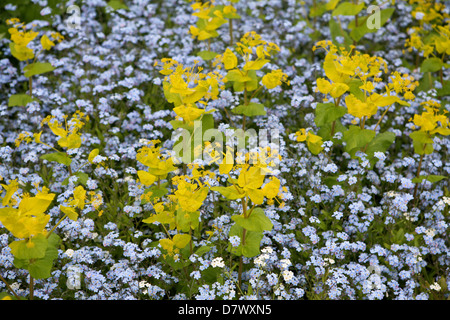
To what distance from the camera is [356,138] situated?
13.4ft

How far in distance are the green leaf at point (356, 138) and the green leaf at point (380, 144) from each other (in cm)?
12

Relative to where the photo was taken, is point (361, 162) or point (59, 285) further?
point (361, 162)

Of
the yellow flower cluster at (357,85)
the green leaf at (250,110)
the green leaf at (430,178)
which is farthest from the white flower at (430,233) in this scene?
the green leaf at (250,110)

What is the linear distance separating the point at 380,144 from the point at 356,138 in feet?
0.89

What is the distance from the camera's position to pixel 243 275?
3596mm

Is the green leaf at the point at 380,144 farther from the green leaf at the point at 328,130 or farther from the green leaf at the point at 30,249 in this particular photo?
the green leaf at the point at 30,249

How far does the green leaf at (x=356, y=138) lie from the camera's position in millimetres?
4043

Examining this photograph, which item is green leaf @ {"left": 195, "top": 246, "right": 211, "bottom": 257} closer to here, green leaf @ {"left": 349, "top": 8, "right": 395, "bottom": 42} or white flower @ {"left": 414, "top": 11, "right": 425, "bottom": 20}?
green leaf @ {"left": 349, "top": 8, "right": 395, "bottom": 42}

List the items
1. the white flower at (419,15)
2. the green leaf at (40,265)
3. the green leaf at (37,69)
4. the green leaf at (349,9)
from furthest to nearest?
the white flower at (419,15) → the green leaf at (349,9) → the green leaf at (37,69) → the green leaf at (40,265)

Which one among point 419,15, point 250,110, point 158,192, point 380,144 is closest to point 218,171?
point 250,110

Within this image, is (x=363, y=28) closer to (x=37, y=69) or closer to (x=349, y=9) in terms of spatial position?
(x=349, y=9)

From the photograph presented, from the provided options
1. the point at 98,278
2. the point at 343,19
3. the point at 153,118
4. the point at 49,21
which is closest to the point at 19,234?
the point at 98,278
